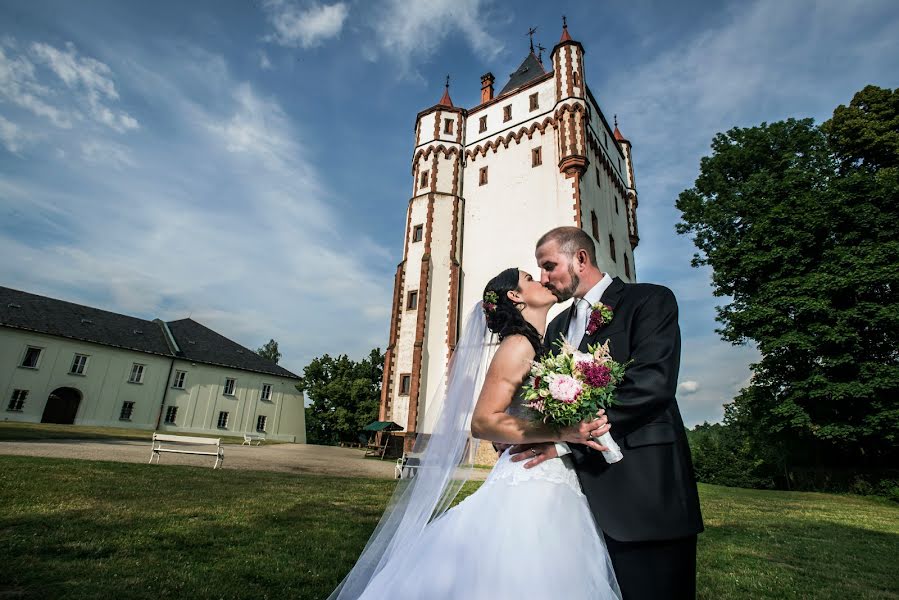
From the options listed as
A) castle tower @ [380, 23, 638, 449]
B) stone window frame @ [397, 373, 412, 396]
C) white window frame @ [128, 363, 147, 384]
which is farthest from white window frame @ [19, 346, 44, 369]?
stone window frame @ [397, 373, 412, 396]

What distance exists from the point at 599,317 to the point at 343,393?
4087 cm

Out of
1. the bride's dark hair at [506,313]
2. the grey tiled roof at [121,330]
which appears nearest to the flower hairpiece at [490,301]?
the bride's dark hair at [506,313]

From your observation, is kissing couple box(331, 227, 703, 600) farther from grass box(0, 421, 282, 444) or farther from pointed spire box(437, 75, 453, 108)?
pointed spire box(437, 75, 453, 108)

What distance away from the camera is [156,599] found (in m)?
3.56

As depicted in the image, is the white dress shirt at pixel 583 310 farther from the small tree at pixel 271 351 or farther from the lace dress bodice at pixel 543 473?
the small tree at pixel 271 351

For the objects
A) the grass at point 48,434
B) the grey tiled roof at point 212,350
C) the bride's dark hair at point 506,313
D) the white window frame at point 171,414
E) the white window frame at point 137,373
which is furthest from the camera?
the grey tiled roof at point 212,350

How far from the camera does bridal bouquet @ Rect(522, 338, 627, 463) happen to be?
6.98ft

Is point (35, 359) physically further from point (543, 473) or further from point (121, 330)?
point (543, 473)

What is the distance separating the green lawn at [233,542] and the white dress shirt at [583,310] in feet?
11.2

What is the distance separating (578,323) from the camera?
292 cm

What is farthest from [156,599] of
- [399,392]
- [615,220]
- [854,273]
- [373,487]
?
[615,220]

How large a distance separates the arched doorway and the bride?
4284cm

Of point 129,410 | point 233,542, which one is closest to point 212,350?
point 129,410

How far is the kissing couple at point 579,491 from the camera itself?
209 centimetres
